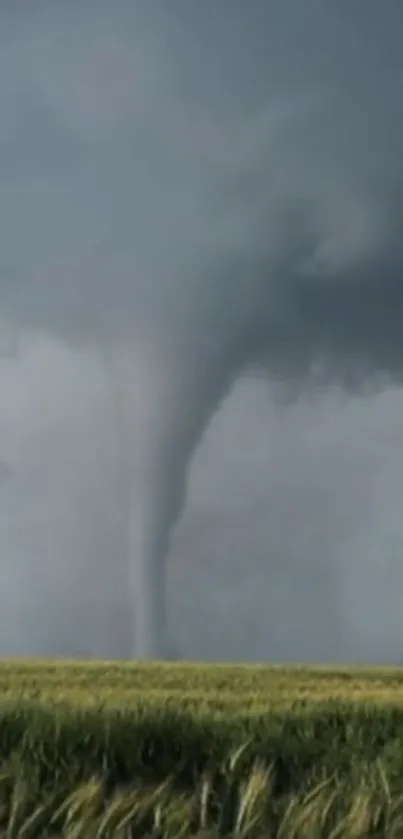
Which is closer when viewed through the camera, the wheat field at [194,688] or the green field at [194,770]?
the green field at [194,770]

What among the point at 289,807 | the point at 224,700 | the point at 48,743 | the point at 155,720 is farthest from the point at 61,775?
the point at 224,700

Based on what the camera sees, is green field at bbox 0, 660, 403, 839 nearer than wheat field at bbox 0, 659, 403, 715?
Yes

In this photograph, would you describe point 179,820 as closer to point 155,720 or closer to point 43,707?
point 155,720

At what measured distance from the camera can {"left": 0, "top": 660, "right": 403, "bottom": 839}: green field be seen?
1298 cm

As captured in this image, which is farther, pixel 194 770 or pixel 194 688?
pixel 194 688

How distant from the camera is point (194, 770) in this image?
13984 mm

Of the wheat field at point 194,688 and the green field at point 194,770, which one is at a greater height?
the wheat field at point 194,688

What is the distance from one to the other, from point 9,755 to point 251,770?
8.97 ft

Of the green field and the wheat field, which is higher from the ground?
the wheat field

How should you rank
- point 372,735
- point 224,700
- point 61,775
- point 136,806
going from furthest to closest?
point 224,700
point 372,735
point 61,775
point 136,806

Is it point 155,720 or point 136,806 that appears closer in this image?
point 136,806

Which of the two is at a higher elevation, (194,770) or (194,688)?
(194,688)

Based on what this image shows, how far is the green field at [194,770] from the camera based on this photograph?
42.6 feet

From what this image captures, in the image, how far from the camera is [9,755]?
14039 millimetres
